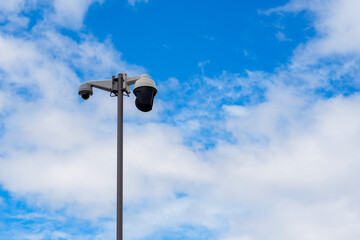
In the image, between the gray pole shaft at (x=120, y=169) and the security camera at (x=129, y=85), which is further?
the security camera at (x=129, y=85)

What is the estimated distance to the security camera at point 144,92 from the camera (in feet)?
30.6

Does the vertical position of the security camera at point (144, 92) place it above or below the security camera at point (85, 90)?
below

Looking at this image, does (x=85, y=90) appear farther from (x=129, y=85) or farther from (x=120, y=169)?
(x=120, y=169)

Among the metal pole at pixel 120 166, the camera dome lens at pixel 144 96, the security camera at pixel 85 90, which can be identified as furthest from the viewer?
the security camera at pixel 85 90

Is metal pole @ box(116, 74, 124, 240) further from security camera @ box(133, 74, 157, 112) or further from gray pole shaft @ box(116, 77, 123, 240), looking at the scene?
security camera @ box(133, 74, 157, 112)

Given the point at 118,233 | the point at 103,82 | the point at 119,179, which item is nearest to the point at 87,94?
the point at 103,82

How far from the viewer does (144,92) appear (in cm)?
933

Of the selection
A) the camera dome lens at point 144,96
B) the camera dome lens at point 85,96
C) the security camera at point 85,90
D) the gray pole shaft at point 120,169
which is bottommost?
the gray pole shaft at point 120,169

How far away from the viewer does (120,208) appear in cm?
866

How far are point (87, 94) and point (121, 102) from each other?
3.01 feet

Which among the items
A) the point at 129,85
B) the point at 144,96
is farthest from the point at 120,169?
the point at 129,85

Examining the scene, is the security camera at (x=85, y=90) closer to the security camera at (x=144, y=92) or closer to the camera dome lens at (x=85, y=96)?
the camera dome lens at (x=85, y=96)

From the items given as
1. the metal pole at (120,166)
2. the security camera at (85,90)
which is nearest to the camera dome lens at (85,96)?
the security camera at (85,90)

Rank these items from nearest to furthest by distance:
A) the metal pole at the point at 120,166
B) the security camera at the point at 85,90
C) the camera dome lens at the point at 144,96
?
the metal pole at the point at 120,166
the camera dome lens at the point at 144,96
the security camera at the point at 85,90
